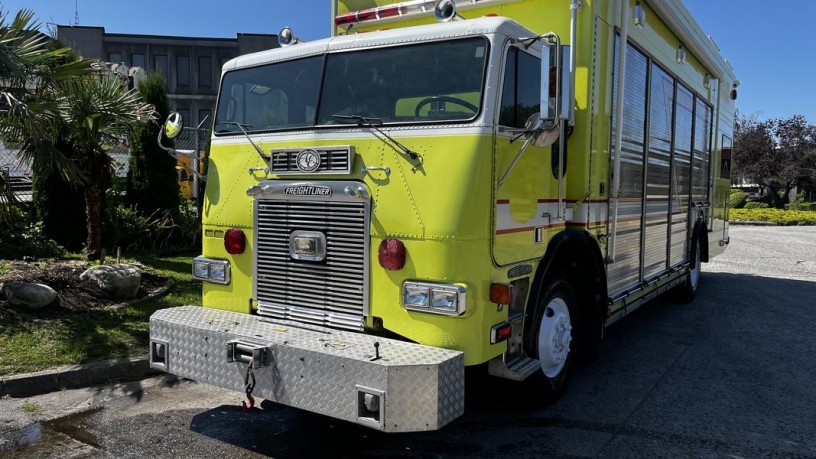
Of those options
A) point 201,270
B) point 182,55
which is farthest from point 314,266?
point 182,55

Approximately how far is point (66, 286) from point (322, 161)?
453cm

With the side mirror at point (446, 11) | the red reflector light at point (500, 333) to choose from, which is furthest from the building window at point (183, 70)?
the red reflector light at point (500, 333)

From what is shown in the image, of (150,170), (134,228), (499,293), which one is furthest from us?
(150,170)

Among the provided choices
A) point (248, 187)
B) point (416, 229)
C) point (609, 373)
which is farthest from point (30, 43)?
point (609, 373)

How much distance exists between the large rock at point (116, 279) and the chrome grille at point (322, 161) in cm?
369

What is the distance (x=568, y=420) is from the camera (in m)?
4.42

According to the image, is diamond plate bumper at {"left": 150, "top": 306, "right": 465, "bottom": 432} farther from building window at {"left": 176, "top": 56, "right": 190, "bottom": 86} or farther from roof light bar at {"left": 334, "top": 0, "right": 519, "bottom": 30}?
building window at {"left": 176, "top": 56, "right": 190, "bottom": 86}

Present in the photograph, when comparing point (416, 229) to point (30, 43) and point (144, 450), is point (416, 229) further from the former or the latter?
point (30, 43)

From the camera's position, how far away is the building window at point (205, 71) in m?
44.4

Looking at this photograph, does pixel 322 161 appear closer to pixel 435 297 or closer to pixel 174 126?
pixel 435 297

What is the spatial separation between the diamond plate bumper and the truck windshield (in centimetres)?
135

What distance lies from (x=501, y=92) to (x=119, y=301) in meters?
5.25

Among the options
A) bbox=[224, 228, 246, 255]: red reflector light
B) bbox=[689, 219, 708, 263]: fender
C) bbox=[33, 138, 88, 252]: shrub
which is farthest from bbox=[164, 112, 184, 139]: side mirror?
bbox=[689, 219, 708, 263]: fender

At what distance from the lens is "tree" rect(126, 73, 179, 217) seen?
10.8 meters
